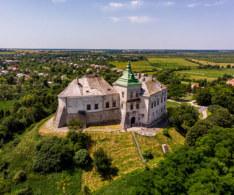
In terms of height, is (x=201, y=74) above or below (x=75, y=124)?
above

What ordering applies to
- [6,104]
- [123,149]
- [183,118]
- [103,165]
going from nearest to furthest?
[103,165] < [123,149] < [183,118] < [6,104]

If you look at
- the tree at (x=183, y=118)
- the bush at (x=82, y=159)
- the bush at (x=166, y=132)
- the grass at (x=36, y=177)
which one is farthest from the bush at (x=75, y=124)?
the tree at (x=183, y=118)

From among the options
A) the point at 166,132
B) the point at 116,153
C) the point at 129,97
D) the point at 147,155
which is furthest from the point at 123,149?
the point at 129,97

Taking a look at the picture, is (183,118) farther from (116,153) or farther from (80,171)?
(80,171)

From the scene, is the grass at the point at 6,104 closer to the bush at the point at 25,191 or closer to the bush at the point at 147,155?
the bush at the point at 25,191

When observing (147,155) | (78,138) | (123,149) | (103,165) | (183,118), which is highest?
(183,118)

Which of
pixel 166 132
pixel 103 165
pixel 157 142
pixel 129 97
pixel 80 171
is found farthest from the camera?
pixel 129 97

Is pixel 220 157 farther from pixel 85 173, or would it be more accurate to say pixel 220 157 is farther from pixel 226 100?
pixel 226 100
